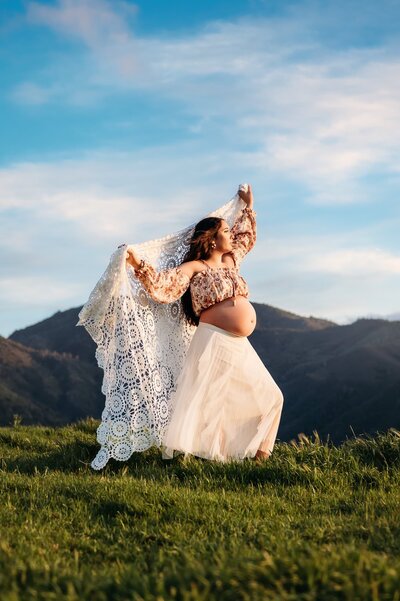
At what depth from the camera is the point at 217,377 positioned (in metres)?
8.25

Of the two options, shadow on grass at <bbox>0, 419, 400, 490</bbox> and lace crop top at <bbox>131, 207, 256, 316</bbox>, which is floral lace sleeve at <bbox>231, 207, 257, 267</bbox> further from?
shadow on grass at <bbox>0, 419, 400, 490</bbox>

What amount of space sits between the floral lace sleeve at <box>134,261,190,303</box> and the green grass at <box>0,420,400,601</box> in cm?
172

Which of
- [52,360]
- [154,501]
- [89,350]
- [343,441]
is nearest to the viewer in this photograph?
[154,501]

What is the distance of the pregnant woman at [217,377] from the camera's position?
26.7 ft

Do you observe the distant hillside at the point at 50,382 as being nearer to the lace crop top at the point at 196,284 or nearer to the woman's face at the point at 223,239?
the woman's face at the point at 223,239

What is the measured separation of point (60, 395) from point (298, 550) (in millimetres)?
79185

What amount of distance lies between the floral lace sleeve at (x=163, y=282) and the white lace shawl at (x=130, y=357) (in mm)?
219

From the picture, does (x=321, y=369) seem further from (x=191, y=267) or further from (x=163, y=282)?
(x=163, y=282)

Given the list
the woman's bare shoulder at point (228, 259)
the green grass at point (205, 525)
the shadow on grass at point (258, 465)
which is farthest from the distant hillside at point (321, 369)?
the green grass at point (205, 525)

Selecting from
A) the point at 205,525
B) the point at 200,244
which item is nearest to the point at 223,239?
the point at 200,244

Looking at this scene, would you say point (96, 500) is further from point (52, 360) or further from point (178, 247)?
point (52, 360)

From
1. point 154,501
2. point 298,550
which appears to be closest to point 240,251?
point 154,501

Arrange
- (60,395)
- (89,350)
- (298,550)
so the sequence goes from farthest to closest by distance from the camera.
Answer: (89,350)
(60,395)
(298,550)

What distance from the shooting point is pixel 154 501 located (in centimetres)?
607
